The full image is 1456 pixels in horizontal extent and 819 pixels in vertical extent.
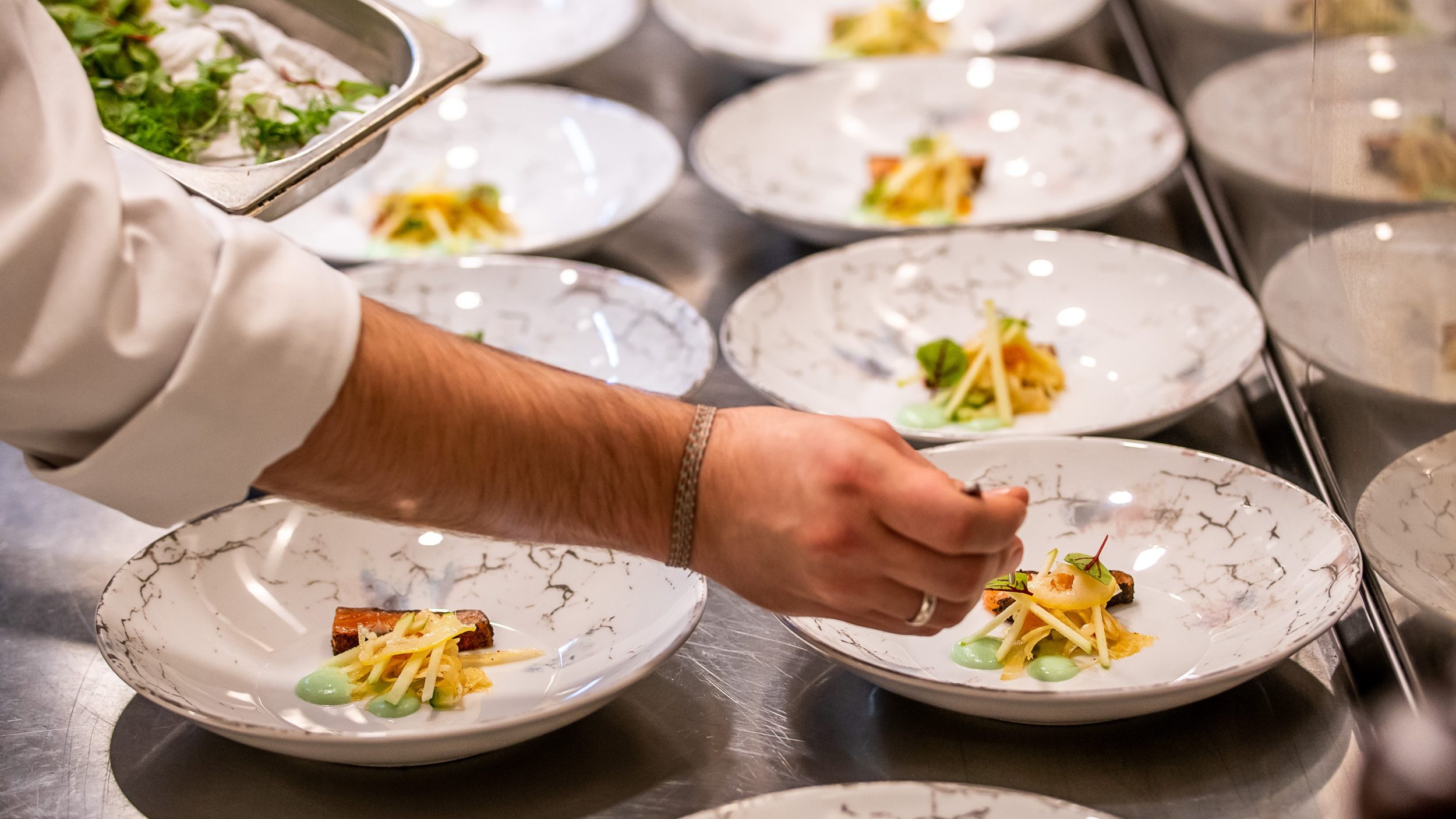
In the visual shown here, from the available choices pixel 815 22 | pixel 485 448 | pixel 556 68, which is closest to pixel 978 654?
pixel 485 448

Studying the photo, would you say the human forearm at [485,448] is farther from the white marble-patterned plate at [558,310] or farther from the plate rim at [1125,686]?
the white marble-patterned plate at [558,310]

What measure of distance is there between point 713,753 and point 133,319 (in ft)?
1.89

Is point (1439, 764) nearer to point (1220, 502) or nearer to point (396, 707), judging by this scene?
point (1220, 502)

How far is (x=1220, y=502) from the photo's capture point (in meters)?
1.32

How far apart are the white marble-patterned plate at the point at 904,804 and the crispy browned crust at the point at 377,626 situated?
36 centimetres

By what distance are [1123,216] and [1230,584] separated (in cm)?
96

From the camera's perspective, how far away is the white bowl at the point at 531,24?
275cm

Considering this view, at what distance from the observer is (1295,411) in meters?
1.58

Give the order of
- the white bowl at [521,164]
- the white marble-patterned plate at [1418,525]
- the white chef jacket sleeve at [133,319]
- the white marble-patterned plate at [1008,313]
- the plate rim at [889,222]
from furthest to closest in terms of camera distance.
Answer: the white bowl at [521,164], the plate rim at [889,222], the white marble-patterned plate at [1008,313], the white marble-patterned plate at [1418,525], the white chef jacket sleeve at [133,319]

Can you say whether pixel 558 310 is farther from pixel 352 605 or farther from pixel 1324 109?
pixel 1324 109

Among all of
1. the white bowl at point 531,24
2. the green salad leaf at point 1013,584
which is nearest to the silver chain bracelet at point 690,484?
the green salad leaf at point 1013,584

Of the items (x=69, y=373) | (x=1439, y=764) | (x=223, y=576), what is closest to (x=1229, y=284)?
(x=1439, y=764)

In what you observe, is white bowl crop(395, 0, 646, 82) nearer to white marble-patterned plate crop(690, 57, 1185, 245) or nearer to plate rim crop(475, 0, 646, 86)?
plate rim crop(475, 0, 646, 86)

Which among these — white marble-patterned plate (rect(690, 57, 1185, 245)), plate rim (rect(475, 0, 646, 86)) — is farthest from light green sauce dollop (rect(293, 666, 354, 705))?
plate rim (rect(475, 0, 646, 86))
